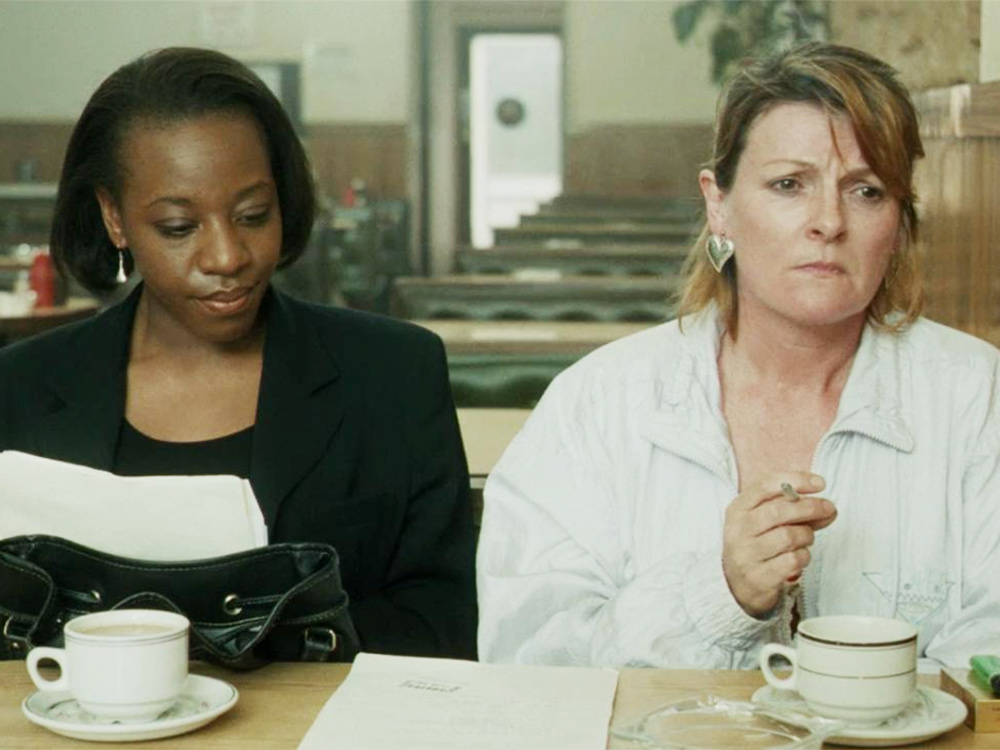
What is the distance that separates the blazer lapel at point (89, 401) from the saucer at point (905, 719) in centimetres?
99

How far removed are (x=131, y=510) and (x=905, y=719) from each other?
2.45 feet

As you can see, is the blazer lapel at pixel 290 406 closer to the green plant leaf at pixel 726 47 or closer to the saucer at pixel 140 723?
the saucer at pixel 140 723

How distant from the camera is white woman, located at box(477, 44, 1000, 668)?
1.75m

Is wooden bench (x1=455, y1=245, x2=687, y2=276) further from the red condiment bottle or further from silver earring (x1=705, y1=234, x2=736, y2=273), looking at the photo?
silver earring (x1=705, y1=234, x2=736, y2=273)

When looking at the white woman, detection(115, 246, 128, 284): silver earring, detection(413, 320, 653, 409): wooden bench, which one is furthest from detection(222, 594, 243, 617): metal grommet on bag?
detection(413, 320, 653, 409): wooden bench

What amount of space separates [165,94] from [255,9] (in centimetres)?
1138

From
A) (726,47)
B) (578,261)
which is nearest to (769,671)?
(578,261)

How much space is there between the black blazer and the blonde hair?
394 mm

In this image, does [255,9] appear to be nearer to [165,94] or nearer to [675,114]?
[675,114]

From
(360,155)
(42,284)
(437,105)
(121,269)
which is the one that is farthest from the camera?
(437,105)

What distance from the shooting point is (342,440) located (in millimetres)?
2047

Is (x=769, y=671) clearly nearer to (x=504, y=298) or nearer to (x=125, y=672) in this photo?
(x=125, y=672)

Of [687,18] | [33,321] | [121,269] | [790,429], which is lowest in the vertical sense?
Result: [33,321]

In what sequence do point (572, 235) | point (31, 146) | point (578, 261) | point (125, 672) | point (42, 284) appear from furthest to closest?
point (31, 146) → point (572, 235) → point (578, 261) → point (42, 284) → point (125, 672)
